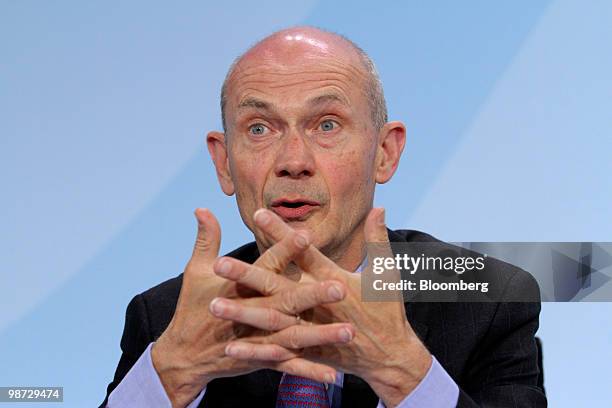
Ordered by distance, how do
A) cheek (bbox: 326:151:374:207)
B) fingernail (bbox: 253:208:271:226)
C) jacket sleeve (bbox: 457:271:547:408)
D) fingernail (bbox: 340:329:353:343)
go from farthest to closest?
cheek (bbox: 326:151:374:207) → jacket sleeve (bbox: 457:271:547:408) → fingernail (bbox: 253:208:271:226) → fingernail (bbox: 340:329:353:343)

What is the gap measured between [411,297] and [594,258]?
81 cm

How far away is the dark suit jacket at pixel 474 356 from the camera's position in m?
1.80

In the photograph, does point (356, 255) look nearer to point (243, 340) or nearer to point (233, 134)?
point (233, 134)

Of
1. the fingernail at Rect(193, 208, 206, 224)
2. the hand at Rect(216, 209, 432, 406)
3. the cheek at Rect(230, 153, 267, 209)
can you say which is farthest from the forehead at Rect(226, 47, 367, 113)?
the hand at Rect(216, 209, 432, 406)

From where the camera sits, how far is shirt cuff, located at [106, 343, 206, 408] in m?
1.56

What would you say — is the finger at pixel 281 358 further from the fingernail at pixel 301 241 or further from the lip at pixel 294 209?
the lip at pixel 294 209

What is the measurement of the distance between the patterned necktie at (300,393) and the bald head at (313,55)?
2.13 feet

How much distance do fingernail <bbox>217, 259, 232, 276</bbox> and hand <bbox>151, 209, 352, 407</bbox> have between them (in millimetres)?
55

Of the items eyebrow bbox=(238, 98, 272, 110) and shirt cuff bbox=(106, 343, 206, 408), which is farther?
eyebrow bbox=(238, 98, 272, 110)

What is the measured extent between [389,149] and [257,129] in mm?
401

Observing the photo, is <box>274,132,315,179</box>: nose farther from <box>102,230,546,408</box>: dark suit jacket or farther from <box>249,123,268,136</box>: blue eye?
<box>102,230,546,408</box>: dark suit jacket

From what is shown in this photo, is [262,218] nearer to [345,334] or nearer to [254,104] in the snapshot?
[345,334]

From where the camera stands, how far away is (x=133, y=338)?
2.09 metres

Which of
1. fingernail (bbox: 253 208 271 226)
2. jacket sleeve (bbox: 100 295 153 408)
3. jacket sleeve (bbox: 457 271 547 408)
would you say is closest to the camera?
fingernail (bbox: 253 208 271 226)
